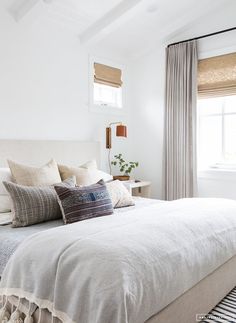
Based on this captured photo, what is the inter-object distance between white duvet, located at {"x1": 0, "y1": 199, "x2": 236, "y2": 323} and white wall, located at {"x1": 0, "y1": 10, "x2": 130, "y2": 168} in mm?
1894

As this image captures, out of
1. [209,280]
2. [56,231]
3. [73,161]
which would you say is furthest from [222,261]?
[73,161]

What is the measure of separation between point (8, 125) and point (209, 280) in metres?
2.47

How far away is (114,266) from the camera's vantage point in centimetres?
141

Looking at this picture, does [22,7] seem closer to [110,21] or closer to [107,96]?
[110,21]

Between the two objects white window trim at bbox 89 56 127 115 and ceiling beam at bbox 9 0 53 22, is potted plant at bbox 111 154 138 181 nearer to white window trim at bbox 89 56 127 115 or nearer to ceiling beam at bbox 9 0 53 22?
white window trim at bbox 89 56 127 115

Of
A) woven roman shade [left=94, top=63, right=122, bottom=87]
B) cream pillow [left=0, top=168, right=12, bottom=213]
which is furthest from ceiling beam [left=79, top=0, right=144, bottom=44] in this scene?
cream pillow [left=0, top=168, right=12, bottom=213]

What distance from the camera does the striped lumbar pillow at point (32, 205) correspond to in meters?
2.28

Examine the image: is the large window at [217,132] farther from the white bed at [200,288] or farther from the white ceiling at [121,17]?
the white bed at [200,288]

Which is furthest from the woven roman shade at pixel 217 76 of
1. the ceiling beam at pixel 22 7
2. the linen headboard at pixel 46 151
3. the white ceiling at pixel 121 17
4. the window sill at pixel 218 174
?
the ceiling beam at pixel 22 7

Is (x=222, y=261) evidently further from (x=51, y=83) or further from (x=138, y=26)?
(x=138, y=26)

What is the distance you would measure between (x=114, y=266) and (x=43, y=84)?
2.76 m

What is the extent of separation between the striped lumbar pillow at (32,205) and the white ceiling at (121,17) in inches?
76.9

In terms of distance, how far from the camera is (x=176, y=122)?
426cm

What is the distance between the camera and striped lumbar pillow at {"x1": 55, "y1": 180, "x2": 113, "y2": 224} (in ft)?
7.56
